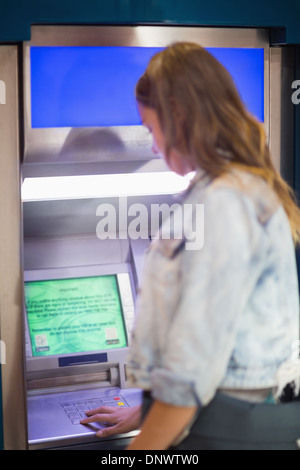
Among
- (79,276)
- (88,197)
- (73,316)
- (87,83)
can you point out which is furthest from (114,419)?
(87,83)

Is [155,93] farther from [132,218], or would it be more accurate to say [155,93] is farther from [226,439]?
[132,218]

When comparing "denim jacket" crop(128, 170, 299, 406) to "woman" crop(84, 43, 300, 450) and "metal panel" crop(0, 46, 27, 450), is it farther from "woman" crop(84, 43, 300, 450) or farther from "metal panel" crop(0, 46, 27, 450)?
"metal panel" crop(0, 46, 27, 450)

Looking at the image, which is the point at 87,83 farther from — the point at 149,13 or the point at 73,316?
the point at 73,316

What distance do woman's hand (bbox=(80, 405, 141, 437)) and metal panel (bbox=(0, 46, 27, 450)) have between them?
25 cm

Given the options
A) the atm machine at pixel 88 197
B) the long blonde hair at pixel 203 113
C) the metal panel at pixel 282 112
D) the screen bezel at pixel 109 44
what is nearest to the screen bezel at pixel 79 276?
the atm machine at pixel 88 197

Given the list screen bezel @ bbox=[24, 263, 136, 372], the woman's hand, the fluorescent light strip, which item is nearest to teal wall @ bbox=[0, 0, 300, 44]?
the fluorescent light strip

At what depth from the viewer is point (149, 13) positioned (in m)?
1.85

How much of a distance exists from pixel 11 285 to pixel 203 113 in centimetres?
86

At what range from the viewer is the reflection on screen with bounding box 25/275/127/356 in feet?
7.54

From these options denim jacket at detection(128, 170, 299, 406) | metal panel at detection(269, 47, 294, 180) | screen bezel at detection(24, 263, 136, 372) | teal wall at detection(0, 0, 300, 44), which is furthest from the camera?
screen bezel at detection(24, 263, 136, 372)

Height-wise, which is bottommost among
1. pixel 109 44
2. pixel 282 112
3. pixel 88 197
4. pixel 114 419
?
pixel 114 419

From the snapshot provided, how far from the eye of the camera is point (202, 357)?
3.97ft

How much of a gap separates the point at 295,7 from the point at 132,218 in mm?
965

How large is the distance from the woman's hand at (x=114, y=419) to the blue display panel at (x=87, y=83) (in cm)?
91
